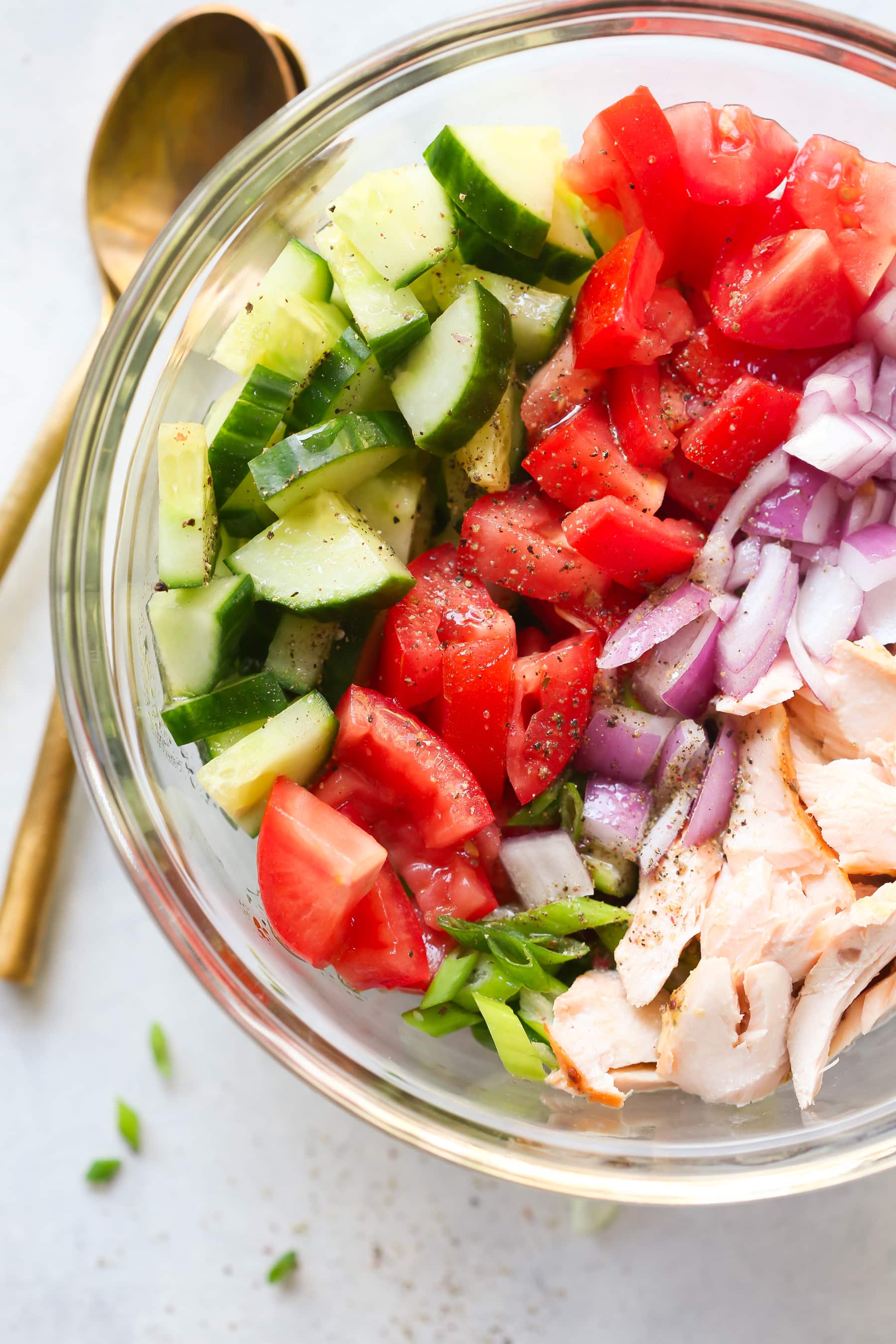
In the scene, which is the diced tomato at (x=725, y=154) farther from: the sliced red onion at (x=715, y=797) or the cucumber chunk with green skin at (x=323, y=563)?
the sliced red onion at (x=715, y=797)

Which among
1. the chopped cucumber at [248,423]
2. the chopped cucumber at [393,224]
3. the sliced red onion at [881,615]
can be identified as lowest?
the sliced red onion at [881,615]

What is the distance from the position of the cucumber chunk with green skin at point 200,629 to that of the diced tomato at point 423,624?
0.21 metres

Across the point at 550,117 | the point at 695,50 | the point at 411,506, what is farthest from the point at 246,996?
the point at 695,50

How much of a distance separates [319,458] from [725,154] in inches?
27.7

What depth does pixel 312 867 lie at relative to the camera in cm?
130

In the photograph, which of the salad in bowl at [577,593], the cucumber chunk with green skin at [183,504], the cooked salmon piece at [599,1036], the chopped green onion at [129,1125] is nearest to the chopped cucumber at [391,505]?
the salad in bowl at [577,593]

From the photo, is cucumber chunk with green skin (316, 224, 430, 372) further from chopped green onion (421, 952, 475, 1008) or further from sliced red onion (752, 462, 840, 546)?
chopped green onion (421, 952, 475, 1008)

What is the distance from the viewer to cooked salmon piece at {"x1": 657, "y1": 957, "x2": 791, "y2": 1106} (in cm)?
131

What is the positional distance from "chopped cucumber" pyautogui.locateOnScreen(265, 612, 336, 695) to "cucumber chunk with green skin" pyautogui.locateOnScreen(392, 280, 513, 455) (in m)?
0.30

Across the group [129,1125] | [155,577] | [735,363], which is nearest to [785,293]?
[735,363]

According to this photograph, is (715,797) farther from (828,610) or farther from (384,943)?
(384,943)

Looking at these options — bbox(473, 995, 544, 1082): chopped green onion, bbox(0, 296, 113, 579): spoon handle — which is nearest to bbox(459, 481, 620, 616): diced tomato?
bbox(473, 995, 544, 1082): chopped green onion

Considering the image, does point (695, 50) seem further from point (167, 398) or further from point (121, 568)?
point (121, 568)

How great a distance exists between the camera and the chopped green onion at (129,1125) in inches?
71.7
